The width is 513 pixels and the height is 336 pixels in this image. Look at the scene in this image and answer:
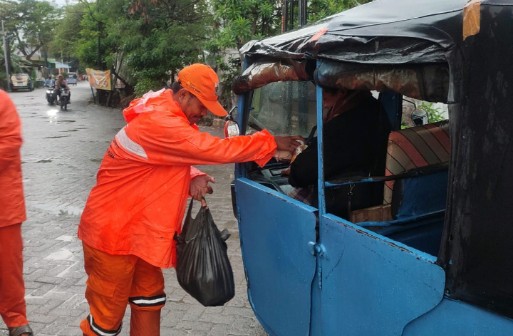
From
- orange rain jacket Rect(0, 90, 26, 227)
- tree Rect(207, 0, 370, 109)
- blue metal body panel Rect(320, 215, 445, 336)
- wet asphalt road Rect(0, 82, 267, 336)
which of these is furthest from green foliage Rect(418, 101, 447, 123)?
orange rain jacket Rect(0, 90, 26, 227)

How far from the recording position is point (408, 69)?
1.70m

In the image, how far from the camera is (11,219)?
2971 millimetres

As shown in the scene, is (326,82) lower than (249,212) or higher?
higher

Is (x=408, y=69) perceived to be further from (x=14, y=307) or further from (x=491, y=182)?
(x=14, y=307)

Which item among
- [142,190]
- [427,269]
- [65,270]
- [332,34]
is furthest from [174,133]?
[65,270]

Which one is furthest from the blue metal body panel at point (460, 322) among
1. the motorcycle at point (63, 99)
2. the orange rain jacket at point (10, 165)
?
the motorcycle at point (63, 99)

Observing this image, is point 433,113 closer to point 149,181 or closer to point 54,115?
point 149,181

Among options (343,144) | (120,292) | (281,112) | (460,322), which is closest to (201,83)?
(343,144)

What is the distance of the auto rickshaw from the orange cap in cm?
27

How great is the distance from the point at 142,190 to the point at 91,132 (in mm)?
12758

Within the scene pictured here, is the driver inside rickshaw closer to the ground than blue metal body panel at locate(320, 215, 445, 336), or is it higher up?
higher up

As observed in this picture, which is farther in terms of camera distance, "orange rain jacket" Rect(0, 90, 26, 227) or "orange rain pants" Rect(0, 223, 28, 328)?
"orange rain pants" Rect(0, 223, 28, 328)

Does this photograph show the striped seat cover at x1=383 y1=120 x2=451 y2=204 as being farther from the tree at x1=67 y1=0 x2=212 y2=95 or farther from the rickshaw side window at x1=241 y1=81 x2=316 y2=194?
the tree at x1=67 y1=0 x2=212 y2=95

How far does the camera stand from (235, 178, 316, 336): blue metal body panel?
7.81 ft
